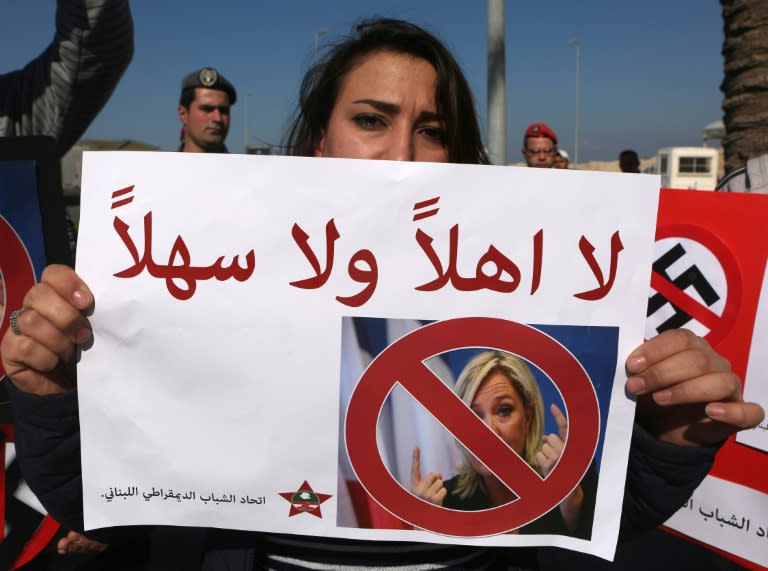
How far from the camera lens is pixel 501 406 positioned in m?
1.09

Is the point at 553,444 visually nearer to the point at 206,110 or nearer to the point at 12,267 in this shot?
the point at 12,267

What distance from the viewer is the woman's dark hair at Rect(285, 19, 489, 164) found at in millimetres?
1472

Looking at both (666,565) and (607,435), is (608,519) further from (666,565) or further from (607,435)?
(666,565)

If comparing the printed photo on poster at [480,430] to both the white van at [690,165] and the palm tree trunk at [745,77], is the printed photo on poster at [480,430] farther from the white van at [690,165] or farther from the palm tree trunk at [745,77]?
the white van at [690,165]

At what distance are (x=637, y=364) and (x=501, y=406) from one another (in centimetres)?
24

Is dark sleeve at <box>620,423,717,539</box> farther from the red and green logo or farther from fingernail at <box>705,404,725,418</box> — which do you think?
the red and green logo

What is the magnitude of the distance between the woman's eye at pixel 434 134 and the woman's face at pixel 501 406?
0.61m

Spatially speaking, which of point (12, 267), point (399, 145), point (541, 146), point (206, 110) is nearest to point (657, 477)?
point (399, 145)

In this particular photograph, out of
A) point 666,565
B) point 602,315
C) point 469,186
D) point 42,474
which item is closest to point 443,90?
point 469,186

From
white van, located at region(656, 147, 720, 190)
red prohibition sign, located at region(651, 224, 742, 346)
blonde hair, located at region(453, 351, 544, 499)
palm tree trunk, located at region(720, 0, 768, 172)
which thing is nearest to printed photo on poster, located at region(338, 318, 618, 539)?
blonde hair, located at region(453, 351, 544, 499)

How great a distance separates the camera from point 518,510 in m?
1.11

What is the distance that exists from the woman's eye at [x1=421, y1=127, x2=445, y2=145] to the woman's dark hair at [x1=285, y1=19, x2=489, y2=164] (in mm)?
13

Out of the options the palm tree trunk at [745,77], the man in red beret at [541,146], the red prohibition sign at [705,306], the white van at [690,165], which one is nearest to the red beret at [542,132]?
the man in red beret at [541,146]

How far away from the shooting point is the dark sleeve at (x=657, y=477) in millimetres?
1071
